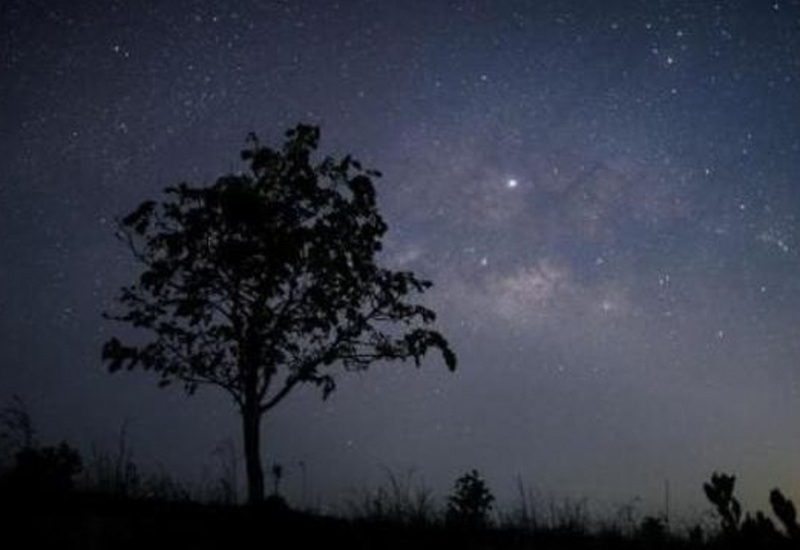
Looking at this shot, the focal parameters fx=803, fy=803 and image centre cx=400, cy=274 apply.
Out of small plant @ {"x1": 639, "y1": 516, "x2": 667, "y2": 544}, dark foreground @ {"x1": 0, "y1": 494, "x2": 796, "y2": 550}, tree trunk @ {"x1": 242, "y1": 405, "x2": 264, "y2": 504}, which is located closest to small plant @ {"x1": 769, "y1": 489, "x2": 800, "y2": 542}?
dark foreground @ {"x1": 0, "y1": 494, "x2": 796, "y2": 550}

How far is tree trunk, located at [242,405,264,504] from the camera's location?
16.2 meters

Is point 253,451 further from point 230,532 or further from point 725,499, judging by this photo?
point 725,499

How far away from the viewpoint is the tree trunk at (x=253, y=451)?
16.2 meters

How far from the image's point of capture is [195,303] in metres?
17.0

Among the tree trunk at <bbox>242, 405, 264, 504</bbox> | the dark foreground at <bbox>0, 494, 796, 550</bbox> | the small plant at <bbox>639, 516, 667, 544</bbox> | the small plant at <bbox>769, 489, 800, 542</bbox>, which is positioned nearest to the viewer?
the small plant at <bbox>769, 489, 800, 542</bbox>

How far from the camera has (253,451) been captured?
54.4ft

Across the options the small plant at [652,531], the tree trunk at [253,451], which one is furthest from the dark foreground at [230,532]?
the tree trunk at [253,451]

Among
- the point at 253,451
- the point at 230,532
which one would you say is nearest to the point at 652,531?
the point at 230,532

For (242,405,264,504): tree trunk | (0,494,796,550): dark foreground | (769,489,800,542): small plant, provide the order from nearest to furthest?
1. (769,489,800,542): small plant
2. (0,494,796,550): dark foreground
3. (242,405,264,504): tree trunk

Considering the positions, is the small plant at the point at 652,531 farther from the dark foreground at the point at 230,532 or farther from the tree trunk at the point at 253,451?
the tree trunk at the point at 253,451

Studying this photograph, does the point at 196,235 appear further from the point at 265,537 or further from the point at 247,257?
the point at 265,537

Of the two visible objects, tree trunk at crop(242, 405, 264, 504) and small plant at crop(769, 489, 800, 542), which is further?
tree trunk at crop(242, 405, 264, 504)

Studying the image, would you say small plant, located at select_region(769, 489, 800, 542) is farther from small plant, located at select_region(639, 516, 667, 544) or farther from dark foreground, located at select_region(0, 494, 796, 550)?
small plant, located at select_region(639, 516, 667, 544)

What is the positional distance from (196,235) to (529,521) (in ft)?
30.5
